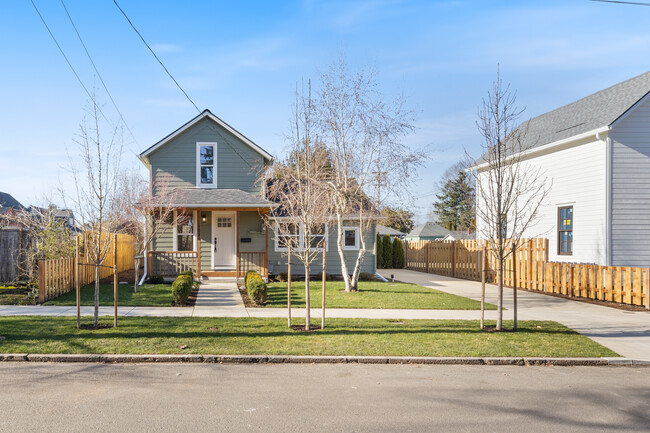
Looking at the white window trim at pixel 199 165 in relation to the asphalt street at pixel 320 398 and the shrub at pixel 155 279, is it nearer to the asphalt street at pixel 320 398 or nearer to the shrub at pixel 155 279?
the shrub at pixel 155 279

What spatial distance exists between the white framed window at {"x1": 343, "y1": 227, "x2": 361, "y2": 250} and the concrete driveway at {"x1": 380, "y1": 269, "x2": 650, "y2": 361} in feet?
18.1

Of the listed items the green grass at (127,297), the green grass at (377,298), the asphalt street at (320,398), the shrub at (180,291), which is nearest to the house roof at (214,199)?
the green grass at (127,297)

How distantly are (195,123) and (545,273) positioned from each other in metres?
13.7

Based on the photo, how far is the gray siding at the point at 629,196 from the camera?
623 inches

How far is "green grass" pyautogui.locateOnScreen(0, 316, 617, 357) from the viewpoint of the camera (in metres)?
7.98

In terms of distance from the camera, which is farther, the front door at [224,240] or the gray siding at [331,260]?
the gray siding at [331,260]

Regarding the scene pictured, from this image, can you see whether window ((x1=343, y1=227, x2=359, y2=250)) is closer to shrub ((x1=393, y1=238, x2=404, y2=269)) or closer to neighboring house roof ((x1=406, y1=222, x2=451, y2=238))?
shrub ((x1=393, y1=238, x2=404, y2=269))

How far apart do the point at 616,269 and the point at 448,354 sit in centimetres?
841

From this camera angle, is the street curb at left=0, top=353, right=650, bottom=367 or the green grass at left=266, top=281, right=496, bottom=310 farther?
the green grass at left=266, top=281, right=496, bottom=310

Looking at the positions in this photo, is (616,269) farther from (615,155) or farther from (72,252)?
(72,252)

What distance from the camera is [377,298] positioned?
14.3 m

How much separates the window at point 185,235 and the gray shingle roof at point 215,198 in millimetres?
1004

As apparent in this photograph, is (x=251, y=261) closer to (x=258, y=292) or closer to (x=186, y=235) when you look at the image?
(x=186, y=235)

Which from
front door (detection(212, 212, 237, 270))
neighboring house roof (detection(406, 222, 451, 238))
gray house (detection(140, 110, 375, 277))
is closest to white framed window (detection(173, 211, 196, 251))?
gray house (detection(140, 110, 375, 277))
